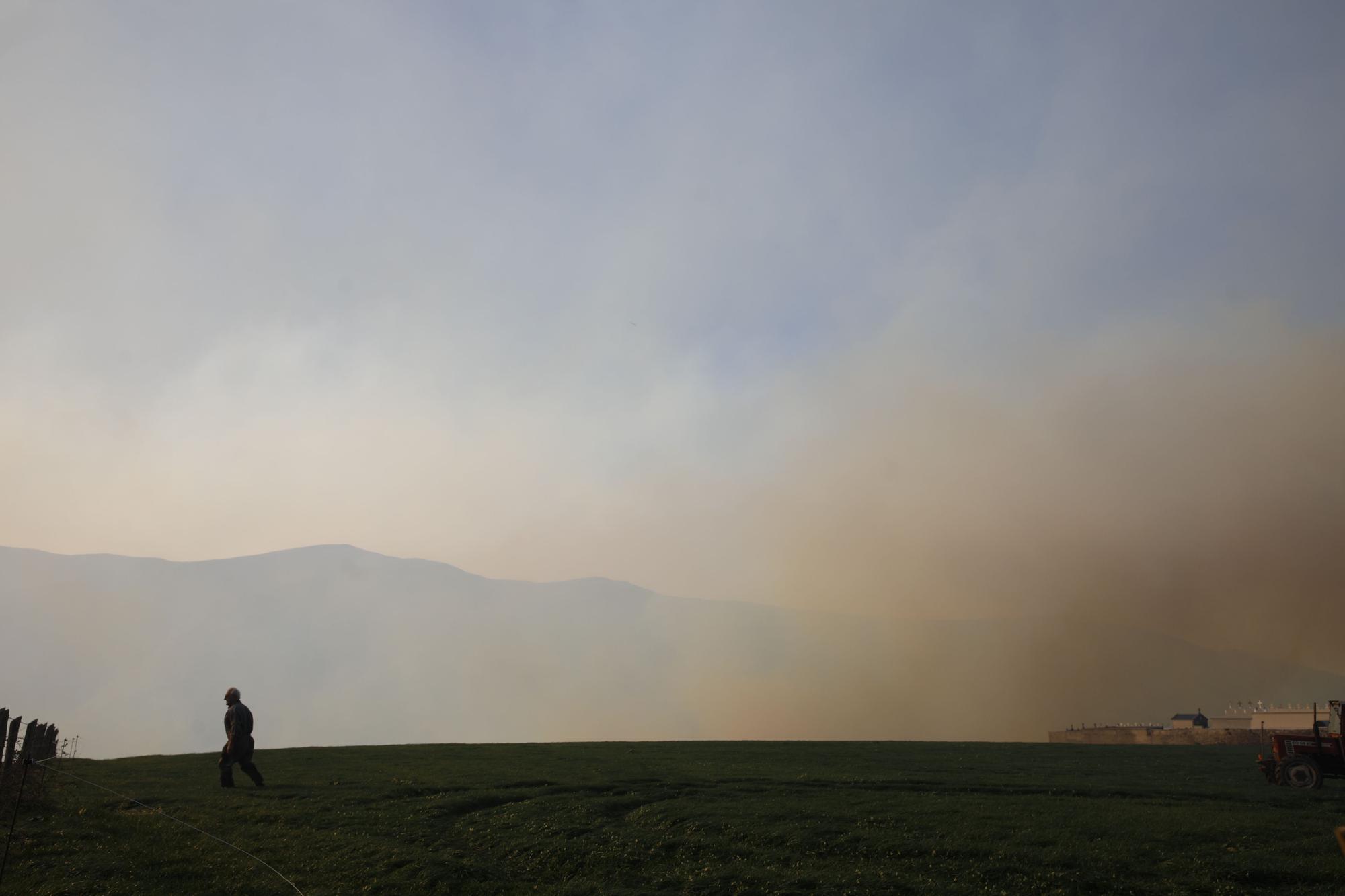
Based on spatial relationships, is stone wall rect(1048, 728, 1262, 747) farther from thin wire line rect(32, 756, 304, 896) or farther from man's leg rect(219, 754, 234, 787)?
thin wire line rect(32, 756, 304, 896)

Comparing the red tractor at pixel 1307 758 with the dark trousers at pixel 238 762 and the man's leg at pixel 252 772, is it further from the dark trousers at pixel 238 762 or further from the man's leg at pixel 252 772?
the dark trousers at pixel 238 762

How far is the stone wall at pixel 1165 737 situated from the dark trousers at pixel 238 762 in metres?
36.4

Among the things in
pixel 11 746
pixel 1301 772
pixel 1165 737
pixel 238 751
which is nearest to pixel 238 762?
pixel 238 751

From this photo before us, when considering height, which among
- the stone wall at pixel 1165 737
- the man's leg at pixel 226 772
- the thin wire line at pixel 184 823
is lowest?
the stone wall at pixel 1165 737

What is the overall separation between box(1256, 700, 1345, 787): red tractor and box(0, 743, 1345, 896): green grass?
87 cm

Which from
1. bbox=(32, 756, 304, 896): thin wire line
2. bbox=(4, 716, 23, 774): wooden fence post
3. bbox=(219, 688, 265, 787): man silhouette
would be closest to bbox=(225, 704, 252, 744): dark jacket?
bbox=(219, 688, 265, 787): man silhouette

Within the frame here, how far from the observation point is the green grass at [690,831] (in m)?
16.6

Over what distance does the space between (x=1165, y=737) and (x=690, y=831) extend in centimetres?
5278

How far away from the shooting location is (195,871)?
702 inches

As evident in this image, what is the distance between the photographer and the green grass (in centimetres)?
1662

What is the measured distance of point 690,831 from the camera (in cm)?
2008

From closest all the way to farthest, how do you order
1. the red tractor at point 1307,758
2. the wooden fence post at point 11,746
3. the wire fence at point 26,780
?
the wire fence at point 26,780, the wooden fence post at point 11,746, the red tractor at point 1307,758

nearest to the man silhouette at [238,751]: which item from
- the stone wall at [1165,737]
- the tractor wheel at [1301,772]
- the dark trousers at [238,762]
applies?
the dark trousers at [238,762]

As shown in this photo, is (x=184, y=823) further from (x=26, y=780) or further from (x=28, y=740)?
(x=28, y=740)
